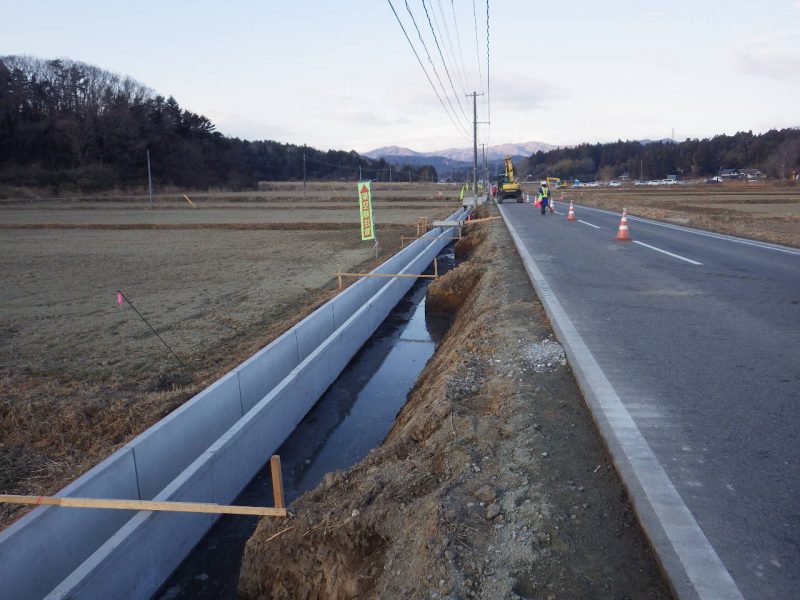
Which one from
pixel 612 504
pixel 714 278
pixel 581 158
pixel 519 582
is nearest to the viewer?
pixel 519 582

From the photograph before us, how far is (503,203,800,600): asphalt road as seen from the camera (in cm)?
277

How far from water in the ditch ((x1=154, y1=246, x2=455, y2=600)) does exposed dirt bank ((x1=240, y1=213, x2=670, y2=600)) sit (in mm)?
739

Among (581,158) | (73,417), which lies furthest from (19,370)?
(581,158)

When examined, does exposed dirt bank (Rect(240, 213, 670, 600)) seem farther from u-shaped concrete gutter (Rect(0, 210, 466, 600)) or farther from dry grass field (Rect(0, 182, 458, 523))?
dry grass field (Rect(0, 182, 458, 523))

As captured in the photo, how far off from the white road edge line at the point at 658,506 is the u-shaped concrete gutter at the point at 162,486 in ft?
10.6

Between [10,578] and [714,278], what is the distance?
381 inches

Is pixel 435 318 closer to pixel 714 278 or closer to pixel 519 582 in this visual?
pixel 714 278

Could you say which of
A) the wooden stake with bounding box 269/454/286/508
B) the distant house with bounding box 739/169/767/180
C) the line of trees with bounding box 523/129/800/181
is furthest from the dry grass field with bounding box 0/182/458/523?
the distant house with bounding box 739/169/767/180

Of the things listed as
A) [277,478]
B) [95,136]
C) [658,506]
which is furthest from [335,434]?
[95,136]

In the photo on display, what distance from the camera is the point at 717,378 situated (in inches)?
187

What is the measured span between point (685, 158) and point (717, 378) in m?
152

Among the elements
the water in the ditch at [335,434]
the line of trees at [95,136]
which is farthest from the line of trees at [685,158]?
the water in the ditch at [335,434]

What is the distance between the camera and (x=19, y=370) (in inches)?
297

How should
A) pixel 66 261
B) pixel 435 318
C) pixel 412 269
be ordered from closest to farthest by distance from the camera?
1. pixel 435 318
2. pixel 412 269
3. pixel 66 261
